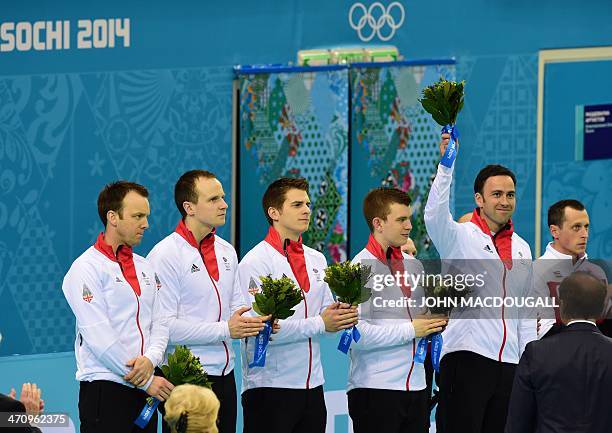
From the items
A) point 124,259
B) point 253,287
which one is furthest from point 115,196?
point 253,287

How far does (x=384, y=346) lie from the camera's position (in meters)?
7.84

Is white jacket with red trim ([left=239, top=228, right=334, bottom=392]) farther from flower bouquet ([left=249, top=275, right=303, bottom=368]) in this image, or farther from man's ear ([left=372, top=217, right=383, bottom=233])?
man's ear ([left=372, top=217, right=383, bottom=233])

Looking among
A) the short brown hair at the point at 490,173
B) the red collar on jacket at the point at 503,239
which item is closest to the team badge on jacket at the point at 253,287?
the red collar on jacket at the point at 503,239

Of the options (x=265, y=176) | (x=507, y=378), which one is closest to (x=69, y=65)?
(x=265, y=176)

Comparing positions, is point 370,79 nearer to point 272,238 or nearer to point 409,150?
point 409,150

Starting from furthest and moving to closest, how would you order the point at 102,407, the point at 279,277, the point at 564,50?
the point at 564,50, the point at 279,277, the point at 102,407

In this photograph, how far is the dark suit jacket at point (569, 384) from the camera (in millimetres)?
6258

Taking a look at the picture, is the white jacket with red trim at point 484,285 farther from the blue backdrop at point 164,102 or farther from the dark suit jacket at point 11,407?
the blue backdrop at point 164,102

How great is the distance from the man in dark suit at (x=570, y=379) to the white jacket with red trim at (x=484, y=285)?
1578mm

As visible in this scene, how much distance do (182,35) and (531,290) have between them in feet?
16.3

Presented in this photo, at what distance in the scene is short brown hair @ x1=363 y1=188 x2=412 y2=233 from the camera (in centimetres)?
808

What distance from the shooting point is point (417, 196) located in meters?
11.7

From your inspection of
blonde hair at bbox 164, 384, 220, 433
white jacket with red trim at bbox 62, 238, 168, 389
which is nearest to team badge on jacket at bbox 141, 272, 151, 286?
white jacket with red trim at bbox 62, 238, 168, 389

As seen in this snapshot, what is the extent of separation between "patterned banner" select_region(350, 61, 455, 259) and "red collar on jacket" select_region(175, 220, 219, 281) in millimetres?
3953
